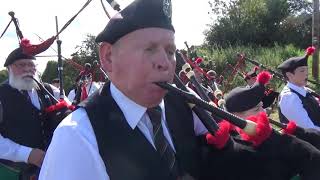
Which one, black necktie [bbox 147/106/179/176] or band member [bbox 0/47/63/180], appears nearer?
black necktie [bbox 147/106/179/176]

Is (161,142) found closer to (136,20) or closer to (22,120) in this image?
(136,20)

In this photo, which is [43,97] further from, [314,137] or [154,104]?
[154,104]

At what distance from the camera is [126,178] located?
4.90 ft

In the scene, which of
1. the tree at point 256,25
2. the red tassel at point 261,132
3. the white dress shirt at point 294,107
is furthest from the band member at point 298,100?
the tree at point 256,25

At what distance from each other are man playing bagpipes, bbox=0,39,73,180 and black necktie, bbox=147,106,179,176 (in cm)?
255

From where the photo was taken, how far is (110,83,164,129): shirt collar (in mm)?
1627

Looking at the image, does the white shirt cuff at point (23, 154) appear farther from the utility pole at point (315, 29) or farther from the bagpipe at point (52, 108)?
the utility pole at point (315, 29)

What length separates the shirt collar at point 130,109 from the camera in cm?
163

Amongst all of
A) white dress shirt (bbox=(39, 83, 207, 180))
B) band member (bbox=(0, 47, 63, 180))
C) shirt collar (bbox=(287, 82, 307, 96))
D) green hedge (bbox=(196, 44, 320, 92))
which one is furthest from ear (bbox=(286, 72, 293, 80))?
green hedge (bbox=(196, 44, 320, 92))

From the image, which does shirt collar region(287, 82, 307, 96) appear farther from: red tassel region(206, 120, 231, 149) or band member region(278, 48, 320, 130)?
red tassel region(206, 120, 231, 149)

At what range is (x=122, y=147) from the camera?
1.54 metres

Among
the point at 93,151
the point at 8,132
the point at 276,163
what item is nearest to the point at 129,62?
the point at 93,151

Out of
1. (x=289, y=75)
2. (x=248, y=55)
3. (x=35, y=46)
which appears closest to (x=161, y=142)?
(x=35, y=46)

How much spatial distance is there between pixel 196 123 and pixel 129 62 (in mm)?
521
